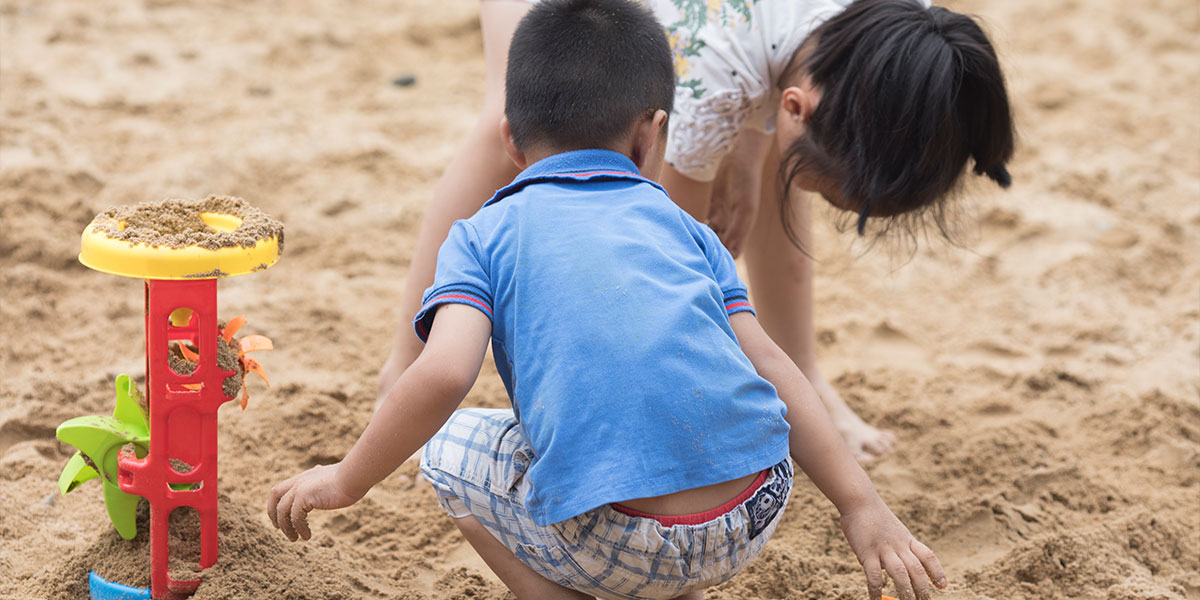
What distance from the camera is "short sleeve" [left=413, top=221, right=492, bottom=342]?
123 cm

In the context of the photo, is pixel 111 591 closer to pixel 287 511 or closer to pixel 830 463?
pixel 287 511

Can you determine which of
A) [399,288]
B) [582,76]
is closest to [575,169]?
[582,76]

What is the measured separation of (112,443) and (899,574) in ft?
3.34

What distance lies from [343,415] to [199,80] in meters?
1.83

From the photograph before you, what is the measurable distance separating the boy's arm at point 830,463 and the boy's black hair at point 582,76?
299mm

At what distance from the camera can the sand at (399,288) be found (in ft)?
5.65

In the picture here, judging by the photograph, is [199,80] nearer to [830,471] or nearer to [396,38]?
[396,38]

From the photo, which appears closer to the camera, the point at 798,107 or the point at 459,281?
the point at 459,281

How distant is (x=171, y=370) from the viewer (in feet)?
4.46

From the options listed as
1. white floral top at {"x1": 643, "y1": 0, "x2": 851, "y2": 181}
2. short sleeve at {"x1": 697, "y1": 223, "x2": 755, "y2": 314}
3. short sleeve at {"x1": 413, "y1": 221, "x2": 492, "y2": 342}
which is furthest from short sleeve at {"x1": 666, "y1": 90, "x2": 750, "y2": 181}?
short sleeve at {"x1": 413, "y1": 221, "x2": 492, "y2": 342}

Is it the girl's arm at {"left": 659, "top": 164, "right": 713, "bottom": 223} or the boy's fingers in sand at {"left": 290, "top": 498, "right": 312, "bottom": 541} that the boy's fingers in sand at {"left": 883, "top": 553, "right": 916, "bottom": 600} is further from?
the girl's arm at {"left": 659, "top": 164, "right": 713, "bottom": 223}

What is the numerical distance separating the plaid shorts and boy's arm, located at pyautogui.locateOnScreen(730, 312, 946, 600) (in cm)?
5

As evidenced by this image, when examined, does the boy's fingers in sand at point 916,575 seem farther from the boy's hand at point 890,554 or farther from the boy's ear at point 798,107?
the boy's ear at point 798,107

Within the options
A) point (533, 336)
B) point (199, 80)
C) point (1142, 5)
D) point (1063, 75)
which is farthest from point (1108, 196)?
Result: point (199, 80)
